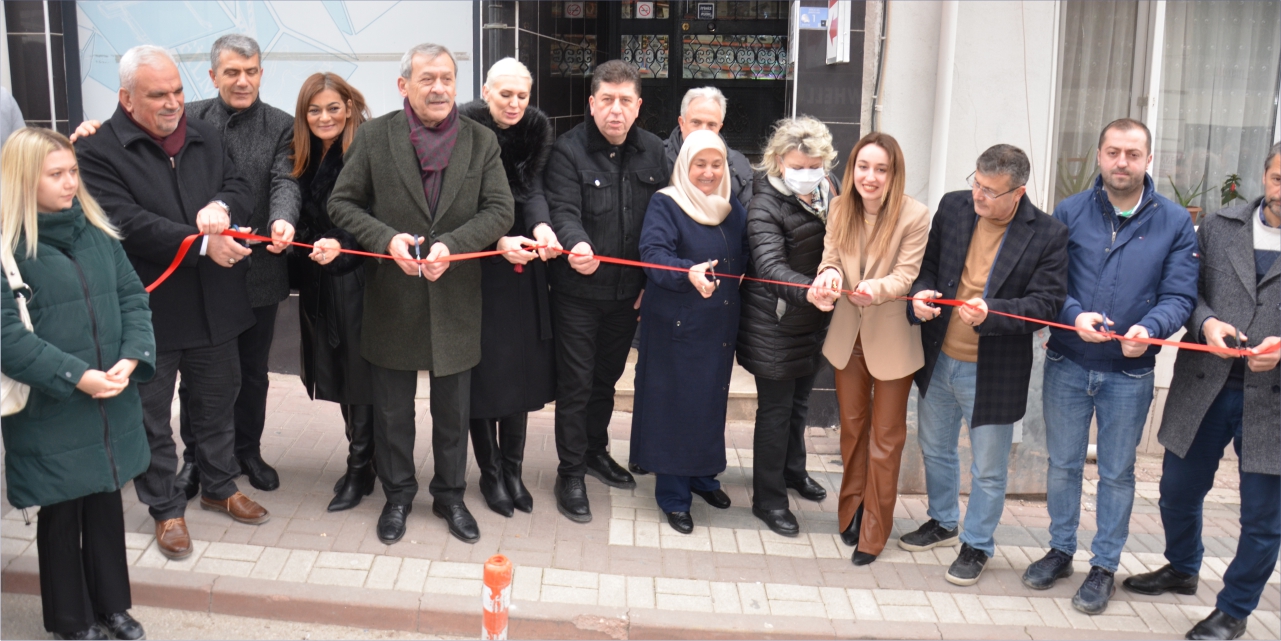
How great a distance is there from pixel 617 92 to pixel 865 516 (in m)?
2.39

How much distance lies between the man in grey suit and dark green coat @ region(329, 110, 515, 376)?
311cm

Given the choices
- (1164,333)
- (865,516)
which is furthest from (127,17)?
(1164,333)

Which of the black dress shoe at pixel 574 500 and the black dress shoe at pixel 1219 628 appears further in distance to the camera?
the black dress shoe at pixel 574 500

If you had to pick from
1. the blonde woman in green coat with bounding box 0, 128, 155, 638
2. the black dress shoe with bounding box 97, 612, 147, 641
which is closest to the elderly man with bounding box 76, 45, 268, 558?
the blonde woman in green coat with bounding box 0, 128, 155, 638

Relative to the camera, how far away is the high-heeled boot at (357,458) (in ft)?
17.1

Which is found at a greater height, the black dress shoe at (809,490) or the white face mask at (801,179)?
the white face mask at (801,179)

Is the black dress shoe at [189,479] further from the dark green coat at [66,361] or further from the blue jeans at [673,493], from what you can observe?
the blue jeans at [673,493]

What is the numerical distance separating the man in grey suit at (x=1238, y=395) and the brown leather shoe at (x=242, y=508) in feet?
13.9

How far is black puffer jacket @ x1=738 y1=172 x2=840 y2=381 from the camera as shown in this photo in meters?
4.75

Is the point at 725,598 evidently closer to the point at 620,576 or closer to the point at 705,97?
the point at 620,576

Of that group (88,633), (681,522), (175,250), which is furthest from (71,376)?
(681,522)

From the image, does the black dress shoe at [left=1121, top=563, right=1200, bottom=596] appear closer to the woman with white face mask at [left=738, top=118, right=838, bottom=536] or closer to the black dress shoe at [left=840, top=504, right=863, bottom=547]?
the black dress shoe at [left=840, top=504, right=863, bottom=547]

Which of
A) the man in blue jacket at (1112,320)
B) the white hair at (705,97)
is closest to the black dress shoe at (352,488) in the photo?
the white hair at (705,97)

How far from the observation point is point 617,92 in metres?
5.00
